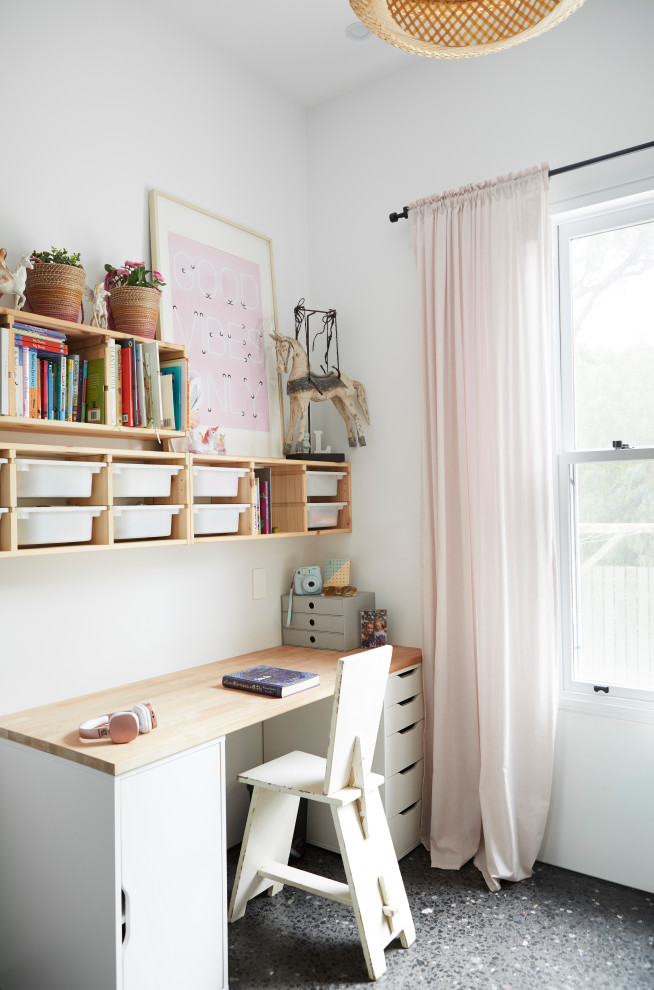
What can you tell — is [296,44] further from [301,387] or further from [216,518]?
[216,518]

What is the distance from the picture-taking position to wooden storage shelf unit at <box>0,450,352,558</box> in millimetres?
1821

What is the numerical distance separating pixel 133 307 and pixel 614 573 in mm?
1817

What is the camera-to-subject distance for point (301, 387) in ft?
9.27

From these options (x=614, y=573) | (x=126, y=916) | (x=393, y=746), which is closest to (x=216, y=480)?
(x=393, y=746)

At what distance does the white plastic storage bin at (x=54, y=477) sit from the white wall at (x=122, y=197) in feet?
0.69

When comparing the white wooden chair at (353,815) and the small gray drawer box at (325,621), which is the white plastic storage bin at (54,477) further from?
the small gray drawer box at (325,621)

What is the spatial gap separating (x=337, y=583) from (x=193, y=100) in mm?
1953

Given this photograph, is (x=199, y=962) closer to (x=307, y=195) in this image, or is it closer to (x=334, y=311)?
(x=334, y=311)

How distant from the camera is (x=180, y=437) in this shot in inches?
89.2

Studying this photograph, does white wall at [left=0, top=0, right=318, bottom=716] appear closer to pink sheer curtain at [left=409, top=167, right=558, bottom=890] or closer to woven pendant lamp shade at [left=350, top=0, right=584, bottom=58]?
pink sheer curtain at [left=409, top=167, right=558, bottom=890]

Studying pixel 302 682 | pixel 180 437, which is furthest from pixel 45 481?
pixel 302 682

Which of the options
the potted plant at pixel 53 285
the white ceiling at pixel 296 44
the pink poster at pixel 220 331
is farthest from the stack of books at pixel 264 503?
the white ceiling at pixel 296 44

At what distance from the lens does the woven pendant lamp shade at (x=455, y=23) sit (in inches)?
51.2

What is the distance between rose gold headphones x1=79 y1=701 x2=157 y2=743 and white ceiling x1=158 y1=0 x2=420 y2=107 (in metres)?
2.40
